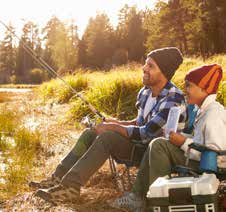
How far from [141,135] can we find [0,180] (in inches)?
62.6

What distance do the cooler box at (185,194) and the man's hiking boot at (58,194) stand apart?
1025 millimetres

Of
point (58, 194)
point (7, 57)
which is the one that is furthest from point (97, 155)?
point (7, 57)

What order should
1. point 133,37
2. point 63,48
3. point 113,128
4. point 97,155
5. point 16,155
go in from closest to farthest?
point 97,155, point 113,128, point 16,155, point 133,37, point 63,48

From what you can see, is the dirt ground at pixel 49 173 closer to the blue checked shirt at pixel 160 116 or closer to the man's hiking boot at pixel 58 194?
the man's hiking boot at pixel 58 194

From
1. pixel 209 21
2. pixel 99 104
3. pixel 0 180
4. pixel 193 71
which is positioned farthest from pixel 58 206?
pixel 209 21

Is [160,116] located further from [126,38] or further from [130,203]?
[126,38]

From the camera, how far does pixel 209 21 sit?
1195 inches

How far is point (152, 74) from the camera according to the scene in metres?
4.23

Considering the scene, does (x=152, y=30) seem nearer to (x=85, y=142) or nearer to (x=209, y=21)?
(x=209, y=21)

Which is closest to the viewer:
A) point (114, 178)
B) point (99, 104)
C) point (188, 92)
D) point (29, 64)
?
point (188, 92)

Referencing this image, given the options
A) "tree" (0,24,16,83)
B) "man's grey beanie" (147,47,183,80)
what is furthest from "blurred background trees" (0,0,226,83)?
"man's grey beanie" (147,47,183,80)

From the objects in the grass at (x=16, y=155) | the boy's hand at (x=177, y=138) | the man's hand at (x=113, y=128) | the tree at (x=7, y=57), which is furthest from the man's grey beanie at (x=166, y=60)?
the tree at (x=7, y=57)

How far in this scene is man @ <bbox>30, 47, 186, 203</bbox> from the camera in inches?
158

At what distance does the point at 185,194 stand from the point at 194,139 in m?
0.58
